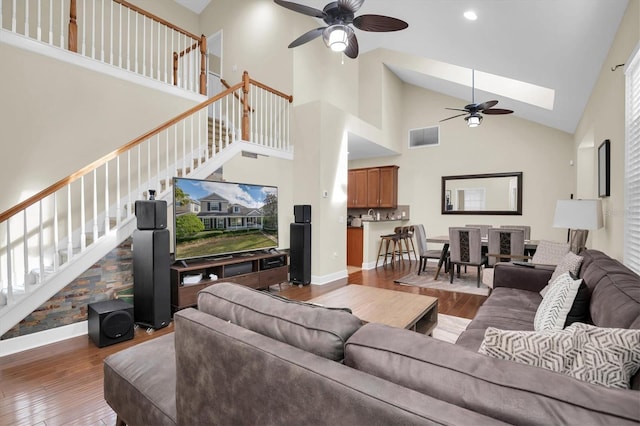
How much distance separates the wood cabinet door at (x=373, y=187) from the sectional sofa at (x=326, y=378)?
6.37 metres

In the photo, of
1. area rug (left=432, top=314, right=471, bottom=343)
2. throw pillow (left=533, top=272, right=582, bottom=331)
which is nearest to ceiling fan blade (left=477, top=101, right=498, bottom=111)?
area rug (left=432, top=314, right=471, bottom=343)

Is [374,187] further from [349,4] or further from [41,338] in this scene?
[41,338]

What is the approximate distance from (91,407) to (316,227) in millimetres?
3638

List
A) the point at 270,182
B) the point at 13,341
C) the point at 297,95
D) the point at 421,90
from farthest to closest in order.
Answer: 1. the point at 421,90
2. the point at 297,95
3. the point at 270,182
4. the point at 13,341

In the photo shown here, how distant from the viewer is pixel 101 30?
4391 millimetres

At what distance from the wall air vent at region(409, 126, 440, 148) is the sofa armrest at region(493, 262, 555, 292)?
16.0 feet

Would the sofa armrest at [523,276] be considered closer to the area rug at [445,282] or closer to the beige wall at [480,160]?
the area rug at [445,282]

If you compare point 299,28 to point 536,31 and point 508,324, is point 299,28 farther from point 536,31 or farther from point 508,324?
point 508,324

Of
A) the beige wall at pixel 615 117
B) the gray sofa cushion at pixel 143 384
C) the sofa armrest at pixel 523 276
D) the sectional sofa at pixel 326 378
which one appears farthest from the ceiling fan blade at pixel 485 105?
the gray sofa cushion at pixel 143 384

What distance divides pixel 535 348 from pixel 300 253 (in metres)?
4.12

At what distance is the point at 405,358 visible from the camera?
0.84 meters

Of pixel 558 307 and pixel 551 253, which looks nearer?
pixel 558 307

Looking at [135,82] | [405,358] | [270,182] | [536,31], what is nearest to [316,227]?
[270,182]

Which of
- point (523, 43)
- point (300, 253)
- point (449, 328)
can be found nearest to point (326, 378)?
point (449, 328)
